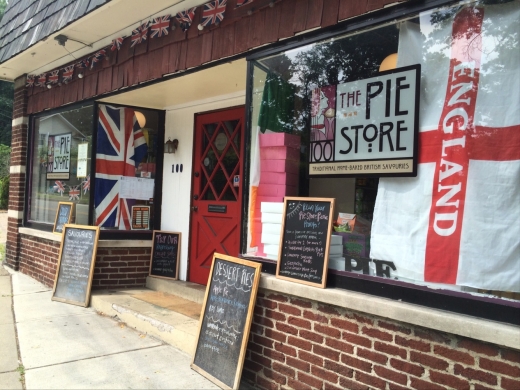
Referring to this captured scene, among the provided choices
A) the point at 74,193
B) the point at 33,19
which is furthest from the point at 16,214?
the point at 33,19

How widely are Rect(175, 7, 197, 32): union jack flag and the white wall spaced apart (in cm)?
130

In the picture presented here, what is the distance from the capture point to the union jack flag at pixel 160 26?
16.0 ft

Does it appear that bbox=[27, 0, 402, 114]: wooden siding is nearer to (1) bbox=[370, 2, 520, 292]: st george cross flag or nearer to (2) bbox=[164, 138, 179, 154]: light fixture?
(1) bbox=[370, 2, 520, 292]: st george cross flag

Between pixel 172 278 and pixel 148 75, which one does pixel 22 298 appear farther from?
pixel 148 75

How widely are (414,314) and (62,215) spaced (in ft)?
18.5

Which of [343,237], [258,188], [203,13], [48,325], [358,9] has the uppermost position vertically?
[203,13]

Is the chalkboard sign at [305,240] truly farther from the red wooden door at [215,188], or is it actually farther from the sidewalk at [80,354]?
the red wooden door at [215,188]

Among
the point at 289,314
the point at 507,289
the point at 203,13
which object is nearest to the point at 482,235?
the point at 507,289

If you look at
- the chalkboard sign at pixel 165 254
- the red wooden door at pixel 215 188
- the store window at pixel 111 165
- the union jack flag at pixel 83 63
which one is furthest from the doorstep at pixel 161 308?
the union jack flag at pixel 83 63

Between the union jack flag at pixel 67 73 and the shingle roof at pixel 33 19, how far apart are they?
655mm

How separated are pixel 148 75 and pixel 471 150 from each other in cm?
377

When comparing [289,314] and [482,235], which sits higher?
[482,235]

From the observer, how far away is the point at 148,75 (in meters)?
5.20

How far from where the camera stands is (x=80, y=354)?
13.5ft
